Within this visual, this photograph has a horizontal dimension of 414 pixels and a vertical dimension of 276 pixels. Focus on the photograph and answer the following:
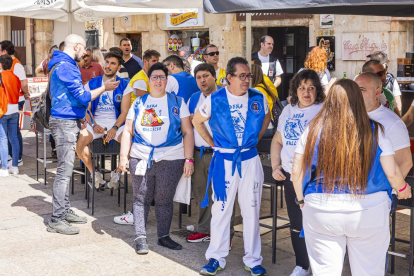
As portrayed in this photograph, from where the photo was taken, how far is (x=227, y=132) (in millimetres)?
5152

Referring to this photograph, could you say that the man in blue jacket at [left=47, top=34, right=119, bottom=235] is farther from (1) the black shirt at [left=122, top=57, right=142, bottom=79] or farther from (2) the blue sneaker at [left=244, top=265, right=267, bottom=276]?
(1) the black shirt at [left=122, top=57, right=142, bottom=79]

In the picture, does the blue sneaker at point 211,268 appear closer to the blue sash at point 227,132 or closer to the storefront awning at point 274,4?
the blue sash at point 227,132

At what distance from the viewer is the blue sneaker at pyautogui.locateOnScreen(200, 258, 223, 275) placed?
17.0ft

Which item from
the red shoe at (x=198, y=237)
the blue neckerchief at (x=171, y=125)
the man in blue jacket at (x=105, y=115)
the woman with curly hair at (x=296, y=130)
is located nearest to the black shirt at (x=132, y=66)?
the man in blue jacket at (x=105, y=115)

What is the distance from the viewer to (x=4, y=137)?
31.0ft

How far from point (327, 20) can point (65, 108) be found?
7.38 meters

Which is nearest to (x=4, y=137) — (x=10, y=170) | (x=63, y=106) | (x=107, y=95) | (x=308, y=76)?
(x=10, y=170)

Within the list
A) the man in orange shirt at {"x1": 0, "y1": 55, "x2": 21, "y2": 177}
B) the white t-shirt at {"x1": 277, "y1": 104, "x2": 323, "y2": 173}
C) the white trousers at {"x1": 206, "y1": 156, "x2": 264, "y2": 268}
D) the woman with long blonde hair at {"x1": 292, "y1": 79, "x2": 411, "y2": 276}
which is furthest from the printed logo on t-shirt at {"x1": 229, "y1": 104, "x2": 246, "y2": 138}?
the man in orange shirt at {"x1": 0, "y1": 55, "x2": 21, "y2": 177}

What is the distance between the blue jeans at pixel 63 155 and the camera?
650 centimetres

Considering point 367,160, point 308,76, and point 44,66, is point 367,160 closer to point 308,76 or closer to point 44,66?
point 308,76

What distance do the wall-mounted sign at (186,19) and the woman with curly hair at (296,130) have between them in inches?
406

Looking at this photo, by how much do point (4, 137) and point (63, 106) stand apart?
3378 millimetres

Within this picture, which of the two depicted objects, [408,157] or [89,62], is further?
[89,62]

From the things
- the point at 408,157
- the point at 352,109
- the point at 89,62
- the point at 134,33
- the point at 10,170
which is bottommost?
the point at 10,170
